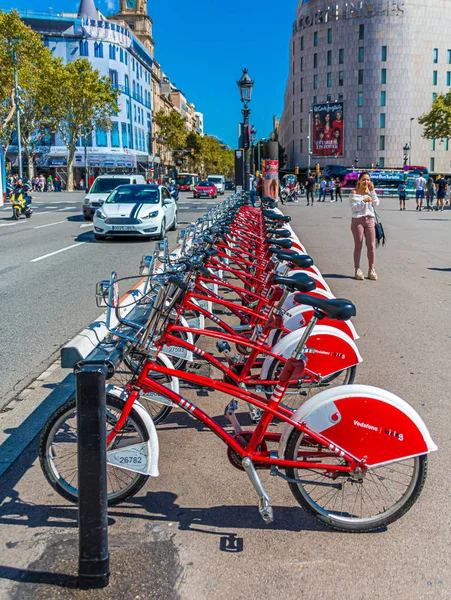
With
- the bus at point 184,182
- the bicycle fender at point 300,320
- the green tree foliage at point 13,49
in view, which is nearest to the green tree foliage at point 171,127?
the bus at point 184,182

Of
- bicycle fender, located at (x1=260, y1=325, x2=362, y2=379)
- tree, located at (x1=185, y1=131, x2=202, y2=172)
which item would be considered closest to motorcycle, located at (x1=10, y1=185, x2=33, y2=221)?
bicycle fender, located at (x1=260, y1=325, x2=362, y2=379)

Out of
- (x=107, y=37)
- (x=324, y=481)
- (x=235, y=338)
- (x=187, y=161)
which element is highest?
(x=107, y=37)

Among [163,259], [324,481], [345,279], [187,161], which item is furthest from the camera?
[187,161]

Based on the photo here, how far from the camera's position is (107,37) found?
250 feet

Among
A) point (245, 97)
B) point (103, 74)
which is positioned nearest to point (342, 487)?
point (245, 97)

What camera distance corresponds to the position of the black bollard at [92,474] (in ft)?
7.97

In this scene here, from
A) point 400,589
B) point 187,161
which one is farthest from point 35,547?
point 187,161

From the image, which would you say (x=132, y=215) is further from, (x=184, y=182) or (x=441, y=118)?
(x=441, y=118)

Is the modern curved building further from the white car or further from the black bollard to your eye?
the black bollard

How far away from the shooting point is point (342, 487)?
313 cm

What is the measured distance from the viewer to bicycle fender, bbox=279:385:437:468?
290cm

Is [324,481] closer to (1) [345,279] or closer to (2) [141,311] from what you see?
(2) [141,311]

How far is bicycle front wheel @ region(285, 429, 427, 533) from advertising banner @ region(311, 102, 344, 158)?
300ft

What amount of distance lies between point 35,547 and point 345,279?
8168 mm
